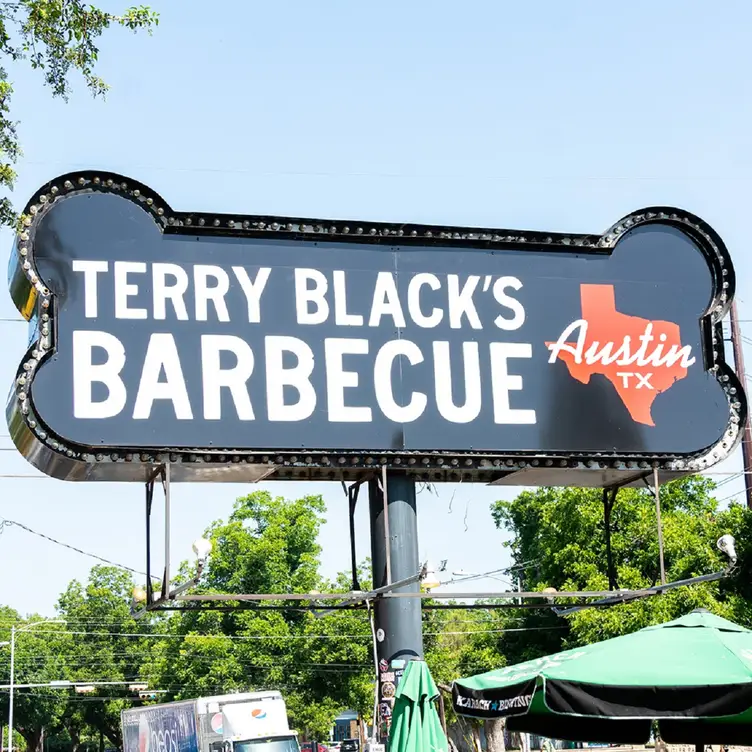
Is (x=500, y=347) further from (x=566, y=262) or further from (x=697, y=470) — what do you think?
(x=697, y=470)

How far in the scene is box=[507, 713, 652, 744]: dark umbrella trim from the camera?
35.4 feet

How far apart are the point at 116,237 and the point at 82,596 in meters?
77.2

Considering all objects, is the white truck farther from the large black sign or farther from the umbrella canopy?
the umbrella canopy

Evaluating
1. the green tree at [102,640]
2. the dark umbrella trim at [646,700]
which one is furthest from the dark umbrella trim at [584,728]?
the green tree at [102,640]

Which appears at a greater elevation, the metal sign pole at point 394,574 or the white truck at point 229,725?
the metal sign pole at point 394,574

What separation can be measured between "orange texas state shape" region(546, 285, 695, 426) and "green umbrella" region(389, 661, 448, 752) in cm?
383

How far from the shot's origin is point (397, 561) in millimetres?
11930

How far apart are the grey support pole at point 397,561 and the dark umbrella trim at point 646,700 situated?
3217 mm

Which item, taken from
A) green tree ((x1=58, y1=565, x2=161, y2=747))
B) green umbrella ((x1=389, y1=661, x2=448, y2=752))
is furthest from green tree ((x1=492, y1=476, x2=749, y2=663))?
green tree ((x1=58, y1=565, x2=161, y2=747))

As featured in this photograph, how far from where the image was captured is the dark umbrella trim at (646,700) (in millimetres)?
8023

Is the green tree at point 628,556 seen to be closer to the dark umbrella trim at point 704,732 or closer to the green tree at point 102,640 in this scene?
the dark umbrella trim at point 704,732

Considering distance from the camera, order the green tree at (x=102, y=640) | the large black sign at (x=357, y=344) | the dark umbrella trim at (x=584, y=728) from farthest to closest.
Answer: the green tree at (x=102, y=640) → the large black sign at (x=357, y=344) → the dark umbrella trim at (x=584, y=728)

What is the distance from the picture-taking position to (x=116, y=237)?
1155cm

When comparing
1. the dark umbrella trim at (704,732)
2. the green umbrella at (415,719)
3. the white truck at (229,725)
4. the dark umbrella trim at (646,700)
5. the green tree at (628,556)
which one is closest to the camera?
the dark umbrella trim at (646,700)
